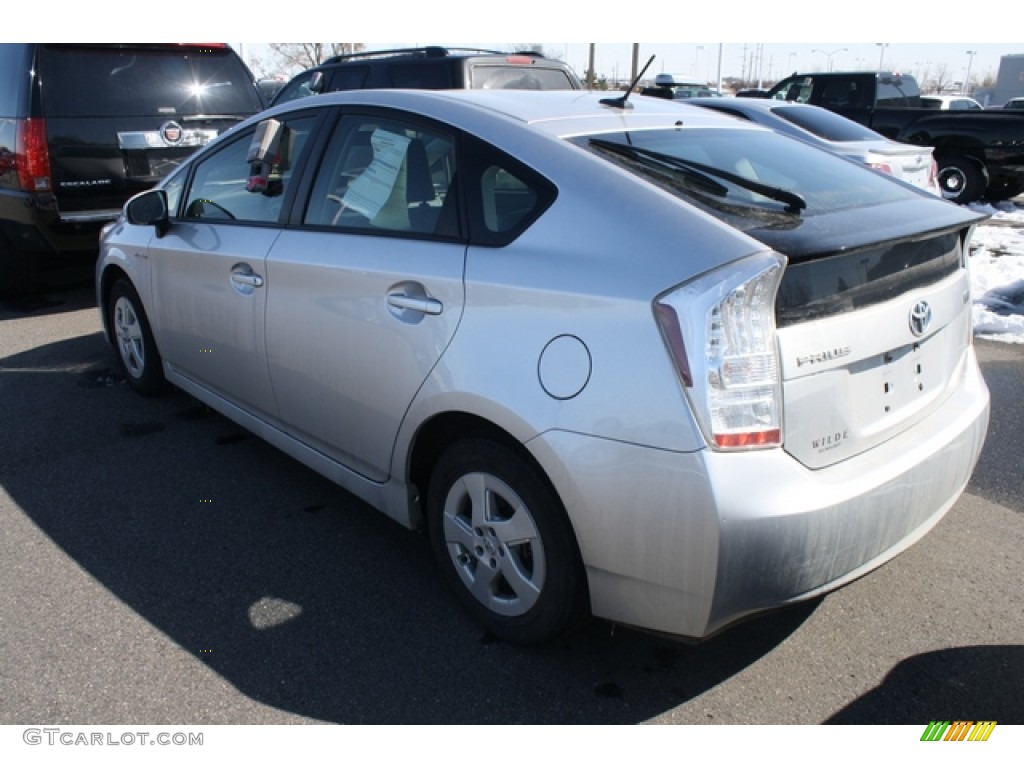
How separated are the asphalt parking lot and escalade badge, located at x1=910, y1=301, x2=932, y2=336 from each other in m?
0.94

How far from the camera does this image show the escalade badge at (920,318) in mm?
2592

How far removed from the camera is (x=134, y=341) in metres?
5.04

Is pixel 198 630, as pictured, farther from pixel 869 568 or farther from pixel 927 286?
pixel 927 286

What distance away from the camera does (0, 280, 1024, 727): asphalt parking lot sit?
258 cm

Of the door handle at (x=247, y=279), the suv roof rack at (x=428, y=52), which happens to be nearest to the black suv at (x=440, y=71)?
the suv roof rack at (x=428, y=52)

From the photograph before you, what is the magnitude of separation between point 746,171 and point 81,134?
18.9ft

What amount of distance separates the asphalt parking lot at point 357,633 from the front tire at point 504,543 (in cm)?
16

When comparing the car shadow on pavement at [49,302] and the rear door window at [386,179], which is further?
the car shadow on pavement at [49,302]

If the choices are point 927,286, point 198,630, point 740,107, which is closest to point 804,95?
point 740,107

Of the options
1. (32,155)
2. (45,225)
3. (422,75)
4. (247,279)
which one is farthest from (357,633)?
(422,75)

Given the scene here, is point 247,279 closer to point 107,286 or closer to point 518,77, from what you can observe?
point 107,286

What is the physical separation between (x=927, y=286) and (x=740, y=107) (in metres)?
7.79
